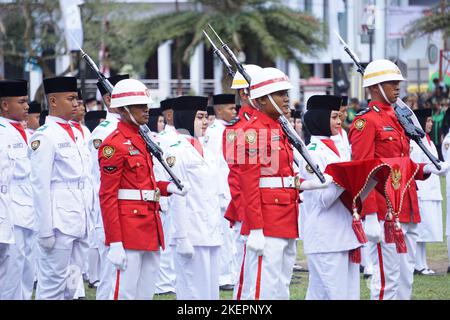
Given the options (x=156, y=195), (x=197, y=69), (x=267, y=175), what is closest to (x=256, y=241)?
(x=267, y=175)

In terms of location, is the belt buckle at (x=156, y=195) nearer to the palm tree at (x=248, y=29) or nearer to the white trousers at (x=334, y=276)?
the white trousers at (x=334, y=276)

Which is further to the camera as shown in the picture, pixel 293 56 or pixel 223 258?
pixel 293 56

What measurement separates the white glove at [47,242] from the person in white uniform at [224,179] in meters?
3.21

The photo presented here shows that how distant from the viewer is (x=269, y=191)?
884cm

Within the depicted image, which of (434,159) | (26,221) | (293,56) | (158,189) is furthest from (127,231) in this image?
(293,56)

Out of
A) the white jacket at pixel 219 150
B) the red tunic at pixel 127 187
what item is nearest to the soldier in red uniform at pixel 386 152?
the red tunic at pixel 127 187

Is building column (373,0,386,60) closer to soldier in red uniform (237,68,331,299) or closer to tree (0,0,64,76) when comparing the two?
tree (0,0,64,76)

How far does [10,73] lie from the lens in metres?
48.3

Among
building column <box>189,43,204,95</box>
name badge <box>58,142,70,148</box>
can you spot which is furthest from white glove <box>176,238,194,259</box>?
building column <box>189,43,204,95</box>

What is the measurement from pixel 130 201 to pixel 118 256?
453 millimetres

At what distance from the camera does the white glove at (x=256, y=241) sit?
859 cm

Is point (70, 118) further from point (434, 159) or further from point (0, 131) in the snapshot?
point (434, 159)
